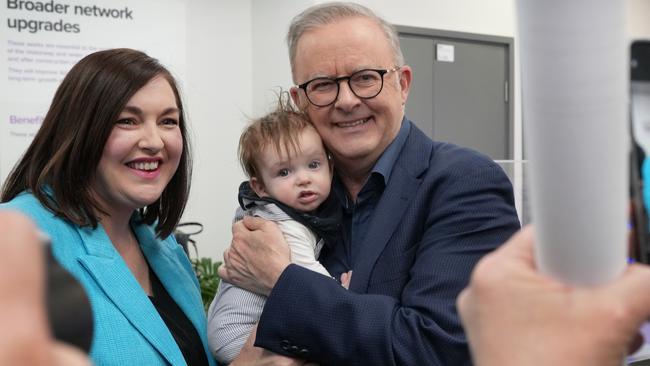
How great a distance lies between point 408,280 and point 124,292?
73 cm

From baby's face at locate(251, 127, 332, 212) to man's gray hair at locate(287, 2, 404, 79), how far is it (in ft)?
0.81

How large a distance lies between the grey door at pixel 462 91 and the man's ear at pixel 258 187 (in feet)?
13.0

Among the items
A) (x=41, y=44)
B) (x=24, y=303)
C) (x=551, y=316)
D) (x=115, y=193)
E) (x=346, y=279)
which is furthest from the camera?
(x=41, y=44)

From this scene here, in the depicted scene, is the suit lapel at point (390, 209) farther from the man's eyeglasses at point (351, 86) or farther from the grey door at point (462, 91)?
the grey door at point (462, 91)

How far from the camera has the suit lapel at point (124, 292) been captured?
169 cm

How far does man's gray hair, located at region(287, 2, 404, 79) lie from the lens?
72.5 inches

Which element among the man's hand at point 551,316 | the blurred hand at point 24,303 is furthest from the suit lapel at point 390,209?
the blurred hand at point 24,303

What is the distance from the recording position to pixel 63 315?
41 centimetres

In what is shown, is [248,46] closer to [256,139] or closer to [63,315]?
[256,139]

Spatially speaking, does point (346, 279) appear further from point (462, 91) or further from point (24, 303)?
point (462, 91)

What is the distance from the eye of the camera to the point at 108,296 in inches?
66.4

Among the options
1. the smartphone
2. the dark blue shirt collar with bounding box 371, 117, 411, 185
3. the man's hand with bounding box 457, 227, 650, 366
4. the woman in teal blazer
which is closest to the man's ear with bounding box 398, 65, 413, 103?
the dark blue shirt collar with bounding box 371, 117, 411, 185

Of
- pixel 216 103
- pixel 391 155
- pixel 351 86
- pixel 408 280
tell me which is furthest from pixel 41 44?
pixel 408 280

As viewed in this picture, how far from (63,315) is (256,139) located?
157cm
